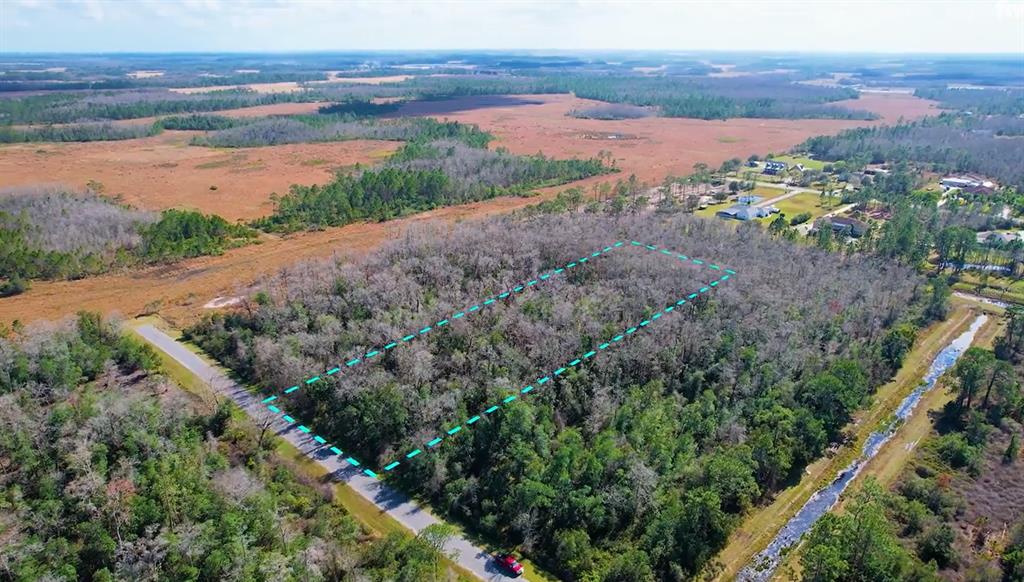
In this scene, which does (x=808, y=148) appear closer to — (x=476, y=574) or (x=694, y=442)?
(x=694, y=442)

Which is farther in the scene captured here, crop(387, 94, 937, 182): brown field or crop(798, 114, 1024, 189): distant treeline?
crop(387, 94, 937, 182): brown field

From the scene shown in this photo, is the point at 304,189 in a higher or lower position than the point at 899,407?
higher

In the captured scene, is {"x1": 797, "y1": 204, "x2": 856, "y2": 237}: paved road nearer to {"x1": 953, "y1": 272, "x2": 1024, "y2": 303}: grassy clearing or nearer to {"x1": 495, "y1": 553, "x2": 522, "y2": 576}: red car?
{"x1": 953, "y1": 272, "x2": 1024, "y2": 303}: grassy clearing

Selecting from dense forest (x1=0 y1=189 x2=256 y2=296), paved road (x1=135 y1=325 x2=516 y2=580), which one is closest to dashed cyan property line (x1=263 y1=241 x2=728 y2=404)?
paved road (x1=135 y1=325 x2=516 y2=580)

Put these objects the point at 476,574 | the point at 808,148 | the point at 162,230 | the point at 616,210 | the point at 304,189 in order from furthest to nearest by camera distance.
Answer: the point at 808,148 → the point at 304,189 → the point at 616,210 → the point at 162,230 → the point at 476,574

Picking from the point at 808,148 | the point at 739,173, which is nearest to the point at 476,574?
the point at 739,173

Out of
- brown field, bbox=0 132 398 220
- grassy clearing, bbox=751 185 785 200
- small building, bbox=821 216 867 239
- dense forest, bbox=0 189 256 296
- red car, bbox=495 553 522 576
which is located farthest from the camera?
grassy clearing, bbox=751 185 785 200
